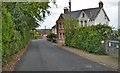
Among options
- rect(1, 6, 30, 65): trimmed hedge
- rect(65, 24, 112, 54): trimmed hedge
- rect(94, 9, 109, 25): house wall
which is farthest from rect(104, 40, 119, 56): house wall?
rect(94, 9, 109, 25): house wall

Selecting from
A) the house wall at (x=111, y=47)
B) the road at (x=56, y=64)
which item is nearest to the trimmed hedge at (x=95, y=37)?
the house wall at (x=111, y=47)

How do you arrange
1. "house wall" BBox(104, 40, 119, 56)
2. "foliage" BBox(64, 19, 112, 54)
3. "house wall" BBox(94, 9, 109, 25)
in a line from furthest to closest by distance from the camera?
"house wall" BBox(94, 9, 109, 25)
"foliage" BBox(64, 19, 112, 54)
"house wall" BBox(104, 40, 119, 56)

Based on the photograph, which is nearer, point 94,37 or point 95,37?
point 95,37

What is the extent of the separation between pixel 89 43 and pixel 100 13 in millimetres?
37651

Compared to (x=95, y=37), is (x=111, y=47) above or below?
below

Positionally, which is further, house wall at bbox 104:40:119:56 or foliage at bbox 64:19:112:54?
foliage at bbox 64:19:112:54

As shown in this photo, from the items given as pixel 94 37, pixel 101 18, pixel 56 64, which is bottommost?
pixel 56 64

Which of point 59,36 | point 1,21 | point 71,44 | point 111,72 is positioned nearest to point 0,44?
point 1,21

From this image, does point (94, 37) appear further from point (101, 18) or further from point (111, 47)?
point (101, 18)

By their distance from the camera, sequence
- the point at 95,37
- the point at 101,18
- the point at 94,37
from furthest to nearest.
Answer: the point at 101,18 < the point at 94,37 < the point at 95,37

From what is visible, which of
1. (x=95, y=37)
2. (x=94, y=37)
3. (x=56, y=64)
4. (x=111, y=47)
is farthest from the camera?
(x=94, y=37)

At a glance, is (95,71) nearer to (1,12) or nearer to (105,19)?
A: (1,12)

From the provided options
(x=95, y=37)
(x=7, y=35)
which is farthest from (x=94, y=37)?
(x=7, y=35)

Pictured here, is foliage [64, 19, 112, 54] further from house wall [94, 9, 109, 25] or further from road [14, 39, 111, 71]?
house wall [94, 9, 109, 25]
